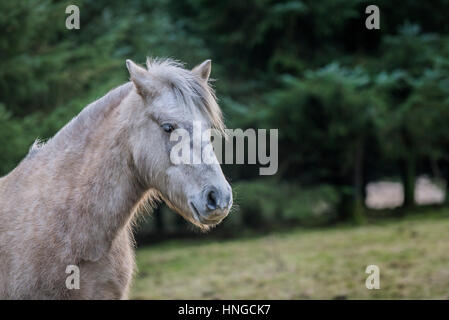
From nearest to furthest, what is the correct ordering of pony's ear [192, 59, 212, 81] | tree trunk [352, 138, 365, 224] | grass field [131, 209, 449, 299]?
pony's ear [192, 59, 212, 81] → grass field [131, 209, 449, 299] → tree trunk [352, 138, 365, 224]

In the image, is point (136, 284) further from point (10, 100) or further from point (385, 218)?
point (385, 218)

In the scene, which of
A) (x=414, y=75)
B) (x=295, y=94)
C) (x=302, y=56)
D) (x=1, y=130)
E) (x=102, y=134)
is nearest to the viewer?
(x=102, y=134)

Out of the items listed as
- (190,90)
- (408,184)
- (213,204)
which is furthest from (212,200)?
(408,184)

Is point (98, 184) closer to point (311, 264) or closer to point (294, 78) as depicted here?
point (311, 264)

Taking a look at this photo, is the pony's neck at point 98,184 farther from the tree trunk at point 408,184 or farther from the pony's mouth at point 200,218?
the tree trunk at point 408,184

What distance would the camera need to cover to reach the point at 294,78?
1051cm

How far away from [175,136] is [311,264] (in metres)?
5.98

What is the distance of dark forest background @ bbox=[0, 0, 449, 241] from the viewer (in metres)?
8.99

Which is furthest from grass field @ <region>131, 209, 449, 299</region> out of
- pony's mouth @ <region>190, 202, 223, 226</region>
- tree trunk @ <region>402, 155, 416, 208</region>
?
pony's mouth @ <region>190, 202, 223, 226</region>

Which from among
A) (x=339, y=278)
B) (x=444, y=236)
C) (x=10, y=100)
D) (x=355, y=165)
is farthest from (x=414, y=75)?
(x=10, y=100)

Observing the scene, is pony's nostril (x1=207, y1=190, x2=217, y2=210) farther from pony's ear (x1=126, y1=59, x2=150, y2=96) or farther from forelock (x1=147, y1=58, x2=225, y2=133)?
pony's ear (x1=126, y1=59, x2=150, y2=96)

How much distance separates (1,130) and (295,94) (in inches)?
233

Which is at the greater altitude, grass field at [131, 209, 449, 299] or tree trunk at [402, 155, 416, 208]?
tree trunk at [402, 155, 416, 208]

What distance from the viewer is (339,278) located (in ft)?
23.7
